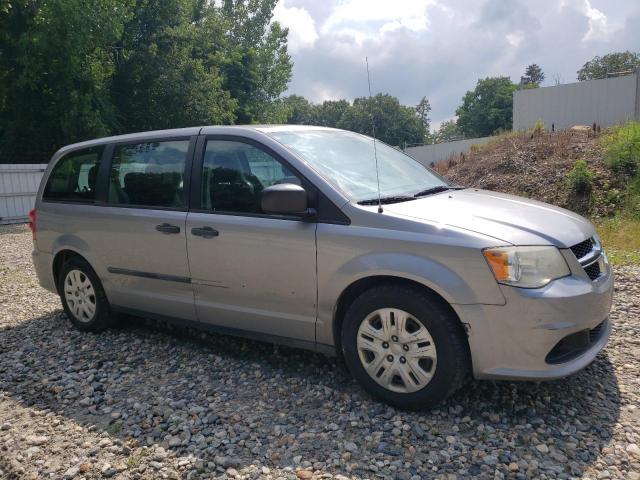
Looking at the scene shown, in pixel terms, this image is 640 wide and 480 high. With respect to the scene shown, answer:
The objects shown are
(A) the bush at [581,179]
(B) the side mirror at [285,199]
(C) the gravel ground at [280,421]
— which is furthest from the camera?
(A) the bush at [581,179]

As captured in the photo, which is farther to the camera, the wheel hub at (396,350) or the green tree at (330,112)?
the green tree at (330,112)

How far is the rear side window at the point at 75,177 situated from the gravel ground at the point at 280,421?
4.81 ft

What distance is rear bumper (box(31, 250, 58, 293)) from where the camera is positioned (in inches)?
208

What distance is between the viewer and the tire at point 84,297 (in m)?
4.91

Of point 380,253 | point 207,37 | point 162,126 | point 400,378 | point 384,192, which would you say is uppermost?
point 207,37

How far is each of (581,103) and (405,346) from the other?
22.0 m

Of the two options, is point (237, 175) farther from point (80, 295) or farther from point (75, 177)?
point (80, 295)

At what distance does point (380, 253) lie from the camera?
10.6ft

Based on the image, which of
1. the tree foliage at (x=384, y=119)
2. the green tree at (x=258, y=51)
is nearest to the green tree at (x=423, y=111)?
the tree foliage at (x=384, y=119)

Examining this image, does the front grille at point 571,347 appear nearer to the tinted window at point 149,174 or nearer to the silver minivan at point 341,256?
the silver minivan at point 341,256

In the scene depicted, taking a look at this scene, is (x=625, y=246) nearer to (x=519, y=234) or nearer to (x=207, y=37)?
(x=519, y=234)

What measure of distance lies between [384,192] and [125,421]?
7.45 feet

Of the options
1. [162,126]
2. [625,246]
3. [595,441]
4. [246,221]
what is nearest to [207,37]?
[162,126]

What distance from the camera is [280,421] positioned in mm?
3303
